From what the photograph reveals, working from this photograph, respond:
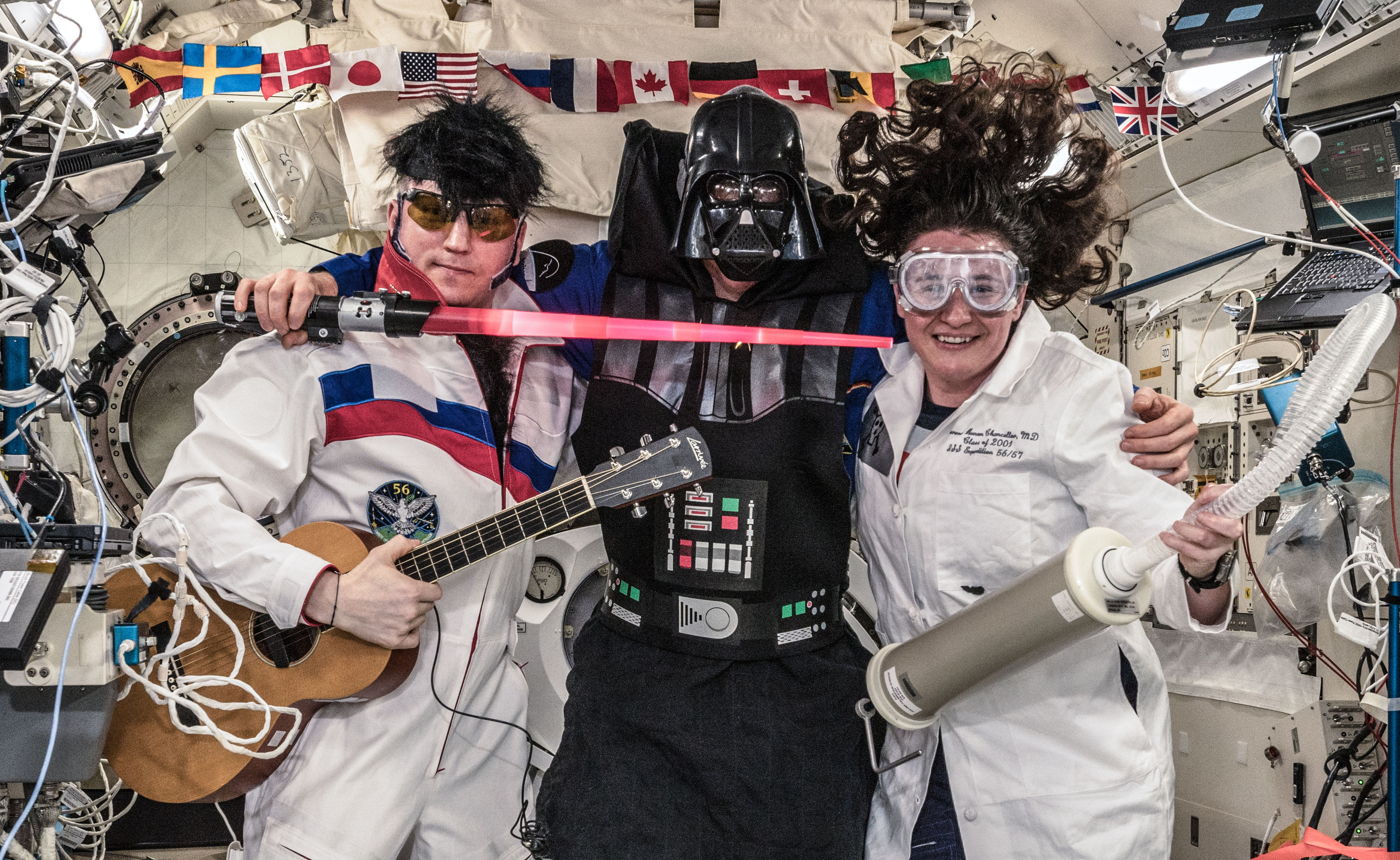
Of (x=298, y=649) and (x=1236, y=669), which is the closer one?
(x=298, y=649)

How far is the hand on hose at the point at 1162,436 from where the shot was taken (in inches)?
87.1

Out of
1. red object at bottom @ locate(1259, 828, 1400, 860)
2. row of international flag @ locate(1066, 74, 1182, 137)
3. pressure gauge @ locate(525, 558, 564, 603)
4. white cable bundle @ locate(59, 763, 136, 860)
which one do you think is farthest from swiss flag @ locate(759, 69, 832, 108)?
white cable bundle @ locate(59, 763, 136, 860)

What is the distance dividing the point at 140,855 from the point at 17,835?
98.6 inches

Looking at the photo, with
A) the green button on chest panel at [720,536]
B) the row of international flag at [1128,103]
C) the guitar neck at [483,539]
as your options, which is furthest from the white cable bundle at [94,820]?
the row of international flag at [1128,103]

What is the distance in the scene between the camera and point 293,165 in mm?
4434

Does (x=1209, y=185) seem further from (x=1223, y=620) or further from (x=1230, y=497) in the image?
(x=1230, y=497)

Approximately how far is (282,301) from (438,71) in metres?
1.99

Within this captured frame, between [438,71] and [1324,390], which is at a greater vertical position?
[438,71]

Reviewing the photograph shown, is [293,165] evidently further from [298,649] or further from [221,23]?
[298,649]

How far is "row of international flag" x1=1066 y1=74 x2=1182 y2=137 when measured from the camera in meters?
4.23

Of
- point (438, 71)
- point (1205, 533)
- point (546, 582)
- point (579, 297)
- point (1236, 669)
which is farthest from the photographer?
point (438, 71)

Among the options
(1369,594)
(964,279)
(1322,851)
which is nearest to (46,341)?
(964,279)

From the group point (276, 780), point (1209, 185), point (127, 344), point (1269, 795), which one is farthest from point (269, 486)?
point (1209, 185)

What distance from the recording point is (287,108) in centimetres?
459
